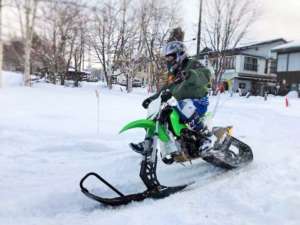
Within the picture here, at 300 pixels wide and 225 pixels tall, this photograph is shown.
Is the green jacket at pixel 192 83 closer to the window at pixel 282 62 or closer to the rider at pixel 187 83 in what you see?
the rider at pixel 187 83

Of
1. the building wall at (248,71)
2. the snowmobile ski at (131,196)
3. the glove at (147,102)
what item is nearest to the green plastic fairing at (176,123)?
the glove at (147,102)

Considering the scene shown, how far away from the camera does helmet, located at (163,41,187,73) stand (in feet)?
17.2

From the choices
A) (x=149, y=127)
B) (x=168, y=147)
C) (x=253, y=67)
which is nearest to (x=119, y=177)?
(x=168, y=147)

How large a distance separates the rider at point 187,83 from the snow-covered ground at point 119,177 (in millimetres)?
861

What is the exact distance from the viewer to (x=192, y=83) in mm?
5129

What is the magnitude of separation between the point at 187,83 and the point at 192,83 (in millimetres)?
64

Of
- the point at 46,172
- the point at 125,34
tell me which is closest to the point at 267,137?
the point at 46,172

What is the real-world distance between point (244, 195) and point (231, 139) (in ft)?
5.98

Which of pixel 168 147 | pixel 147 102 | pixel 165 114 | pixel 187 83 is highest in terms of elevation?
pixel 187 83

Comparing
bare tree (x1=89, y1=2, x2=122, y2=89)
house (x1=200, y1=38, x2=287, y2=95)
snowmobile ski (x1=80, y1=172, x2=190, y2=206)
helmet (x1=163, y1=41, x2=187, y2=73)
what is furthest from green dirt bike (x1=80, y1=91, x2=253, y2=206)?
house (x1=200, y1=38, x2=287, y2=95)

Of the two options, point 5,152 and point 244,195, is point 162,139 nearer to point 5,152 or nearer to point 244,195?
point 244,195

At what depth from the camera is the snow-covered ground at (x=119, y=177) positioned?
382cm

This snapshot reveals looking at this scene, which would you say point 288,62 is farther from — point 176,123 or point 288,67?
point 176,123

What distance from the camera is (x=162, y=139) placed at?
4.80 metres
